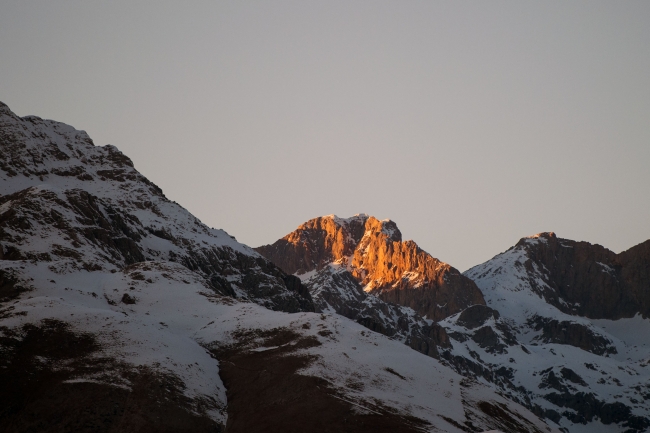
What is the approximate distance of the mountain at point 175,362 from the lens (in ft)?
329

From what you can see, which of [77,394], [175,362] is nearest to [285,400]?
[175,362]

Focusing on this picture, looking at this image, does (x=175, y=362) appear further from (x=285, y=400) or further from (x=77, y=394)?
(x=77, y=394)

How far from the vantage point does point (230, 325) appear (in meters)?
140

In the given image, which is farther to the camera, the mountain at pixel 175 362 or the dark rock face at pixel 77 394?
the mountain at pixel 175 362

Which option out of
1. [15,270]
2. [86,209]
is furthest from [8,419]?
[86,209]

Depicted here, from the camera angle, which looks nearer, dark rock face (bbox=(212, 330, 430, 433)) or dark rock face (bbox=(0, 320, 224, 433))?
dark rock face (bbox=(0, 320, 224, 433))

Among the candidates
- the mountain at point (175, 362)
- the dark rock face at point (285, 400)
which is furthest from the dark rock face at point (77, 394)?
the dark rock face at point (285, 400)

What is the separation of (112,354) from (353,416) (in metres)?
33.0

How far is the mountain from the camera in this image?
100375 mm

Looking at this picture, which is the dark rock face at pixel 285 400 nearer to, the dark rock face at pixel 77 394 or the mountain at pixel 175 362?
the mountain at pixel 175 362

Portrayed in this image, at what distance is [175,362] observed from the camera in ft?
378

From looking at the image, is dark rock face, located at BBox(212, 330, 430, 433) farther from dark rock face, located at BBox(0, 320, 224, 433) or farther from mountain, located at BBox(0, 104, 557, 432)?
dark rock face, located at BBox(0, 320, 224, 433)

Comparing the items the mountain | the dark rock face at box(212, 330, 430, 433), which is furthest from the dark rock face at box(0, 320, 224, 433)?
the dark rock face at box(212, 330, 430, 433)

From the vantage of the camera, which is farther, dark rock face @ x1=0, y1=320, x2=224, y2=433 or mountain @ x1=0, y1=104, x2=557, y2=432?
mountain @ x1=0, y1=104, x2=557, y2=432
